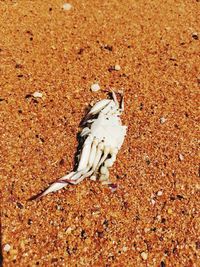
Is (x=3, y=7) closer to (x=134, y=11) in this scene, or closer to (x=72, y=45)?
(x=72, y=45)

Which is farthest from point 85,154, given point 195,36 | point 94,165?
point 195,36

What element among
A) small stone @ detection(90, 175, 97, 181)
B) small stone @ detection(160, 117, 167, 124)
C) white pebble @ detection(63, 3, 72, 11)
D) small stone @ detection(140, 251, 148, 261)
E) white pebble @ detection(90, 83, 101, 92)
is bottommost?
small stone @ detection(140, 251, 148, 261)

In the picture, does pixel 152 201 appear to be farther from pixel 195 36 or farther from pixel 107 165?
pixel 195 36

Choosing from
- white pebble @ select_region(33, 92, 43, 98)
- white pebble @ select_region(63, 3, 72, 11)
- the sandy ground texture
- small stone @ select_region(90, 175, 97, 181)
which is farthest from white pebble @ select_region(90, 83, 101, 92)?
white pebble @ select_region(63, 3, 72, 11)

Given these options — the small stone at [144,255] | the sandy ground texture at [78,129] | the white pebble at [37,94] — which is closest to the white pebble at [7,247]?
the sandy ground texture at [78,129]

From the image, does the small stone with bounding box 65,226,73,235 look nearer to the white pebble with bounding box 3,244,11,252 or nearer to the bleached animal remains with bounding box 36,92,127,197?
the bleached animal remains with bounding box 36,92,127,197

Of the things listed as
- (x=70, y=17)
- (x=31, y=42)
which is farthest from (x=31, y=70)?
(x=70, y=17)
